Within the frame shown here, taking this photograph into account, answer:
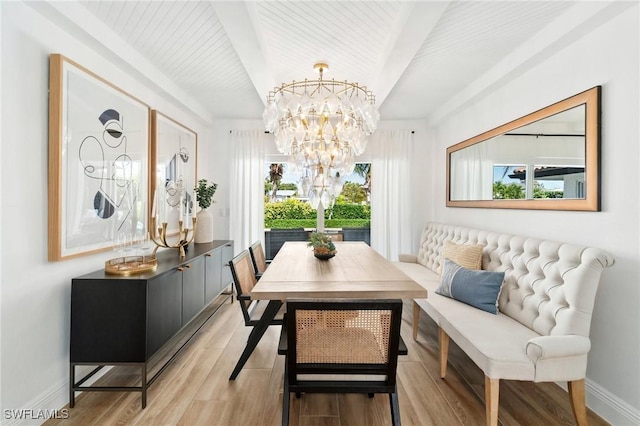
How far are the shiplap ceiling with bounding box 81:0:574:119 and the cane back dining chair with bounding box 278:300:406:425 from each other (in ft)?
5.77

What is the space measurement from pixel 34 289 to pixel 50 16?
157 centimetres

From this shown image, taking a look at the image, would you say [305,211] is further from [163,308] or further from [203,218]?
[163,308]

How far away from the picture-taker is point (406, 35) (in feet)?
7.11

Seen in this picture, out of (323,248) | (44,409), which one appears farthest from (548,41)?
(44,409)

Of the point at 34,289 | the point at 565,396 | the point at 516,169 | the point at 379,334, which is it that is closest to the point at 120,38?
the point at 34,289

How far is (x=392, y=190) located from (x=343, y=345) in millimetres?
3378

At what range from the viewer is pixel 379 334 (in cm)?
145

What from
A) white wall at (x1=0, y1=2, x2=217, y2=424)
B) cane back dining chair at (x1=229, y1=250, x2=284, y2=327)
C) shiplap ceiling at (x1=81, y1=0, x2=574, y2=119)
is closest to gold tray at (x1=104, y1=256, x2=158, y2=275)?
white wall at (x1=0, y1=2, x2=217, y2=424)

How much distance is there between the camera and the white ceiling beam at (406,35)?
6.16 ft

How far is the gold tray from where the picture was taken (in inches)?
81.1

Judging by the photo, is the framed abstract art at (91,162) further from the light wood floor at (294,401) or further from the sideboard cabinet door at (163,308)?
the light wood floor at (294,401)

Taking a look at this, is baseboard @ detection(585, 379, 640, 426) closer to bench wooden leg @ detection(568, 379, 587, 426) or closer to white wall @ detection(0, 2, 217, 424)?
bench wooden leg @ detection(568, 379, 587, 426)

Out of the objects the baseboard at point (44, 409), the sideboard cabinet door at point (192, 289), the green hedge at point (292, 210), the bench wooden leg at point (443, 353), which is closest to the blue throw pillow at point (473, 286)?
the bench wooden leg at point (443, 353)

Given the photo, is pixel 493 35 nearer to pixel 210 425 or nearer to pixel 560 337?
pixel 560 337
